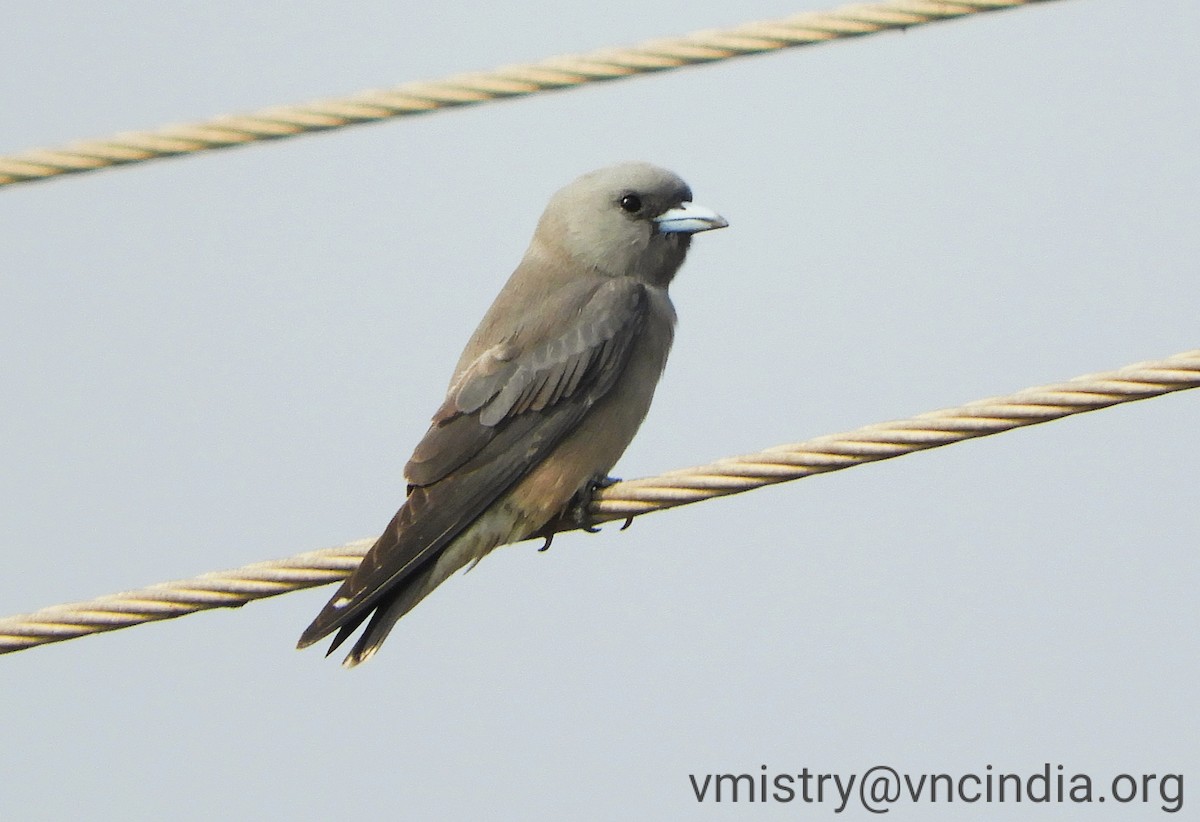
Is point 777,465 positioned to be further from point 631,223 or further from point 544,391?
point 631,223

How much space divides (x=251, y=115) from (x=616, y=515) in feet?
5.64

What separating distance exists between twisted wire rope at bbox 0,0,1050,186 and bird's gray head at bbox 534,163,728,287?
71.9 inches

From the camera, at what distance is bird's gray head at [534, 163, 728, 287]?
6.66m

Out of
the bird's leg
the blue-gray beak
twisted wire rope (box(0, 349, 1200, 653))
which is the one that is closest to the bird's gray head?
the blue-gray beak

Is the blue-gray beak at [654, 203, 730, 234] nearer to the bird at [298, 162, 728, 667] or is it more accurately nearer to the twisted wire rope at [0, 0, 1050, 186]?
the bird at [298, 162, 728, 667]

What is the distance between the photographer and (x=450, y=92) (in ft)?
16.0

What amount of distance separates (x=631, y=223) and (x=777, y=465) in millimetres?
2421

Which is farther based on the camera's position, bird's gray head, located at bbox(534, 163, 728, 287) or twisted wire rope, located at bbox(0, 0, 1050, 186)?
bird's gray head, located at bbox(534, 163, 728, 287)

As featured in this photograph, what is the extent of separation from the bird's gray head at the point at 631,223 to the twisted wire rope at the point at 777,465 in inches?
82.7

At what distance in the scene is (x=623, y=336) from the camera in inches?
243

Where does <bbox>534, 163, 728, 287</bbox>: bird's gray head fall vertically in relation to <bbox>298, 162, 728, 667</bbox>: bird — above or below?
above

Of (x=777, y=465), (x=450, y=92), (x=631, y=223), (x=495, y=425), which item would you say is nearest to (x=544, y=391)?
(x=495, y=425)

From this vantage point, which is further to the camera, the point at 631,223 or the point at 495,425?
the point at 631,223

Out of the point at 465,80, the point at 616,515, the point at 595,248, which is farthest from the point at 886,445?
the point at 595,248
